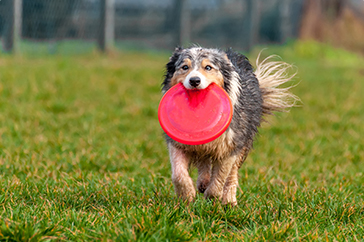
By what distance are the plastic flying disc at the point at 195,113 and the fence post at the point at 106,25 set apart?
30.5ft

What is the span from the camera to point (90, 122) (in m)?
7.52

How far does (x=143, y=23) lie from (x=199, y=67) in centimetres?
1072

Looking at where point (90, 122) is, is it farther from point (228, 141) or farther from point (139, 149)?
point (228, 141)

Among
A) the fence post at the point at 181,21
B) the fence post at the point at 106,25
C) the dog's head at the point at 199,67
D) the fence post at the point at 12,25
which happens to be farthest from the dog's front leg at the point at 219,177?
the fence post at the point at 181,21

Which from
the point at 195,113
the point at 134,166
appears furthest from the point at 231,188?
the point at 134,166

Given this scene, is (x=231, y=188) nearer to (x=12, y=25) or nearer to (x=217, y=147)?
(x=217, y=147)

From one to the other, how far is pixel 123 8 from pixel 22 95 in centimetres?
574

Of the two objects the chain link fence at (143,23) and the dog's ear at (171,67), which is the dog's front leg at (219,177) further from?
the chain link fence at (143,23)

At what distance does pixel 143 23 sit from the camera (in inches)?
559

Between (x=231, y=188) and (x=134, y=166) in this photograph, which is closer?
(x=231, y=188)

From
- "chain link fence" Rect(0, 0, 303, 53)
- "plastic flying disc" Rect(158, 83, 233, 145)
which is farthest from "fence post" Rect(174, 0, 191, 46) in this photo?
"plastic flying disc" Rect(158, 83, 233, 145)

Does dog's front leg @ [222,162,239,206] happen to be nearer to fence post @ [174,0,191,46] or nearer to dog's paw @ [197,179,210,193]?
dog's paw @ [197,179,210,193]

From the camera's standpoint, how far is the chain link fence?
11664mm

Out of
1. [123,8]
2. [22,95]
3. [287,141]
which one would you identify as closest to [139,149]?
[287,141]
